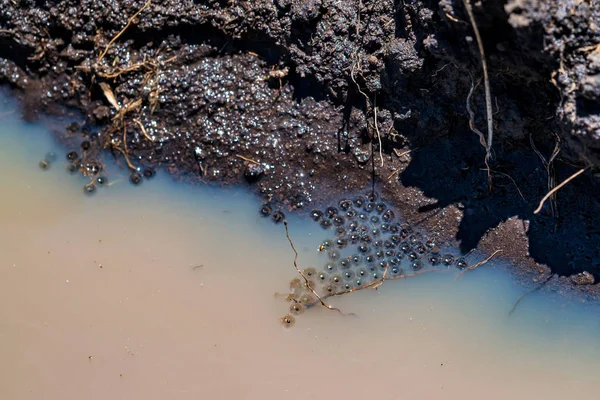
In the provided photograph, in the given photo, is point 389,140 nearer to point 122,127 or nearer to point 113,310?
point 122,127

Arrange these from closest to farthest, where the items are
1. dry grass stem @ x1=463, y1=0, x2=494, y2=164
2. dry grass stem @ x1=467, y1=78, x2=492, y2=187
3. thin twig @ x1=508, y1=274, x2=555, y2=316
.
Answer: dry grass stem @ x1=463, y1=0, x2=494, y2=164 < dry grass stem @ x1=467, y1=78, x2=492, y2=187 < thin twig @ x1=508, y1=274, x2=555, y2=316

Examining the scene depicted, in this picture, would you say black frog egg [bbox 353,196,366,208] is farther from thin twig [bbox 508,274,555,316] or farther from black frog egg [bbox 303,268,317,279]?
thin twig [bbox 508,274,555,316]

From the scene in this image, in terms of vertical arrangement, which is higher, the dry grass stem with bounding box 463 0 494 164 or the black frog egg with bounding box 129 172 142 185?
the dry grass stem with bounding box 463 0 494 164

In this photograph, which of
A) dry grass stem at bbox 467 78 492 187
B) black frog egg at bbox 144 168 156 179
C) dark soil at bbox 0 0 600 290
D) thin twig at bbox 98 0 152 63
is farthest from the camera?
black frog egg at bbox 144 168 156 179

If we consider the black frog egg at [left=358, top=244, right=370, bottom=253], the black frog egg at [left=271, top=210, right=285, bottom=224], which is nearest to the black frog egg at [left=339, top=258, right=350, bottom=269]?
the black frog egg at [left=358, top=244, right=370, bottom=253]

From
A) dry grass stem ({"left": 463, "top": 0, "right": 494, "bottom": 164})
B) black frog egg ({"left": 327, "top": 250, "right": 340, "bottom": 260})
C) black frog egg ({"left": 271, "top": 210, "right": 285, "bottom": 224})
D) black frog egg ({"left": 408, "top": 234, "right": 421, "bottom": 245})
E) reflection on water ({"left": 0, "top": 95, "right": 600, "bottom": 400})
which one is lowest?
reflection on water ({"left": 0, "top": 95, "right": 600, "bottom": 400})

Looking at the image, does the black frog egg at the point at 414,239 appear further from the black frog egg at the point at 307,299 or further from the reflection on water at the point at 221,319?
the black frog egg at the point at 307,299

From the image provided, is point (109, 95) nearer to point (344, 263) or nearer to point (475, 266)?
point (344, 263)

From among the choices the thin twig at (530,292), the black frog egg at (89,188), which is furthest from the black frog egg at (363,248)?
the black frog egg at (89,188)
